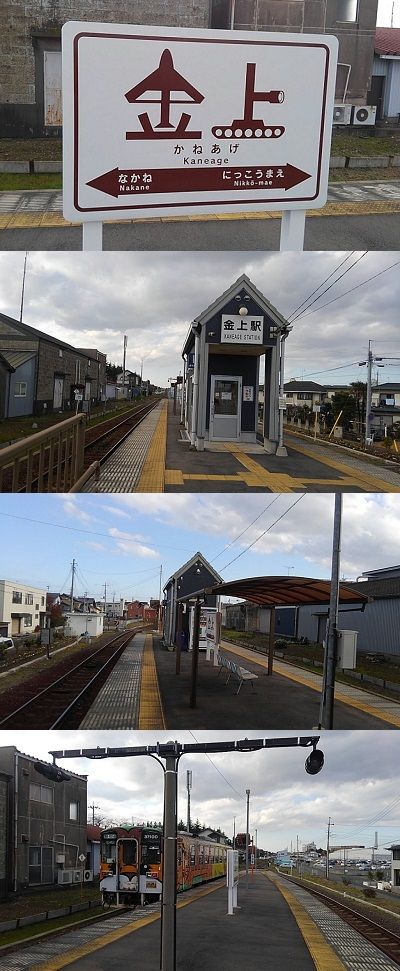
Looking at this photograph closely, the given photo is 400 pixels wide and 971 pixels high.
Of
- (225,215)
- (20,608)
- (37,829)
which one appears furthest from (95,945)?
(225,215)

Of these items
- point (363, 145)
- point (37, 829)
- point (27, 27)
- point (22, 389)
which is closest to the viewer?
point (22, 389)

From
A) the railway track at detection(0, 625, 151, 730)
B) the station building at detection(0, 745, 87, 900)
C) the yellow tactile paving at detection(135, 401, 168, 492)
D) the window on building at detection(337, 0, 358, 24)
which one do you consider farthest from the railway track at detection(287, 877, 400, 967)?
the window on building at detection(337, 0, 358, 24)

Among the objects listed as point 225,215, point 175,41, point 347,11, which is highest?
point 347,11

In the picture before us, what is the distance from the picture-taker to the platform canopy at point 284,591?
6570 mm

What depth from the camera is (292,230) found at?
7820 millimetres

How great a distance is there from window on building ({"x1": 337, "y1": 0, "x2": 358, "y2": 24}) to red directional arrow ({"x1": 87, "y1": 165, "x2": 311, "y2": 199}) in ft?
34.8

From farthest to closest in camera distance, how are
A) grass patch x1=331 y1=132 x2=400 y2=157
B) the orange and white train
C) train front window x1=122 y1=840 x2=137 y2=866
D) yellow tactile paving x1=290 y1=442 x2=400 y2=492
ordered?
grass patch x1=331 y1=132 x2=400 y2=157 → train front window x1=122 y1=840 x2=137 y2=866 → the orange and white train → yellow tactile paving x1=290 y1=442 x2=400 y2=492

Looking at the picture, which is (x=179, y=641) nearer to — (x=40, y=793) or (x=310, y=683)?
(x=310, y=683)

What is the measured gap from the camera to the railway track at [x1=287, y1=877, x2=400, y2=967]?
8.38 metres

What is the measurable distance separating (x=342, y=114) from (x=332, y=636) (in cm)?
1441

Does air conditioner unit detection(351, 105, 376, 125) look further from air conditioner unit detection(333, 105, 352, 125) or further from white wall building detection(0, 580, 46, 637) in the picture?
white wall building detection(0, 580, 46, 637)

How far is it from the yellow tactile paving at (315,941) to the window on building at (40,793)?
289 cm

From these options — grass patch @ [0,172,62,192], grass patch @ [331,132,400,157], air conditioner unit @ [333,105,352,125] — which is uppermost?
air conditioner unit @ [333,105,352,125]

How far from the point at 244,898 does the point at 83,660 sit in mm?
5160
